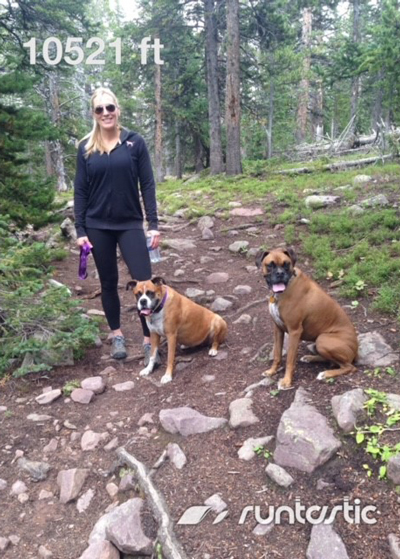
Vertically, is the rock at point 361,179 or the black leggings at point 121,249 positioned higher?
the rock at point 361,179

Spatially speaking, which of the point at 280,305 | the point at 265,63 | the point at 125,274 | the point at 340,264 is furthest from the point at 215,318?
the point at 265,63

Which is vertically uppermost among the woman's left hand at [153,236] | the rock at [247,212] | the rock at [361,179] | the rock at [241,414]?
the rock at [361,179]

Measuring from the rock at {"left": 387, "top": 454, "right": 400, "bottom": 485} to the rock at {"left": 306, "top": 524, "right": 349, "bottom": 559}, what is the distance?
1.74 ft

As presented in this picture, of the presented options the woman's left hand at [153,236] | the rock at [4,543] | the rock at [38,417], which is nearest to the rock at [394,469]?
the rock at [4,543]

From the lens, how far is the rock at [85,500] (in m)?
3.11

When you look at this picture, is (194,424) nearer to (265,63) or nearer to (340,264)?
(340,264)

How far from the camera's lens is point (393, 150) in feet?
43.2

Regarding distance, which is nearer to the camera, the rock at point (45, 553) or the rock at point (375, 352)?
the rock at point (45, 553)

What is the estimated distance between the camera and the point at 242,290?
22.8ft

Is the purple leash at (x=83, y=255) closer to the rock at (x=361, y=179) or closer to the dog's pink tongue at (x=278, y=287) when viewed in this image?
the dog's pink tongue at (x=278, y=287)

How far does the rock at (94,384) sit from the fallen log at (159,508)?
1.07 m

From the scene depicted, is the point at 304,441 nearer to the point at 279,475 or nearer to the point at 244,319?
the point at 279,475

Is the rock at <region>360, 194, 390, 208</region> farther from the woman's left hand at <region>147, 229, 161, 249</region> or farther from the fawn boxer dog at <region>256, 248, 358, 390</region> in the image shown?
the woman's left hand at <region>147, 229, 161, 249</region>

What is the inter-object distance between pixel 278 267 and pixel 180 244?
589 centimetres
